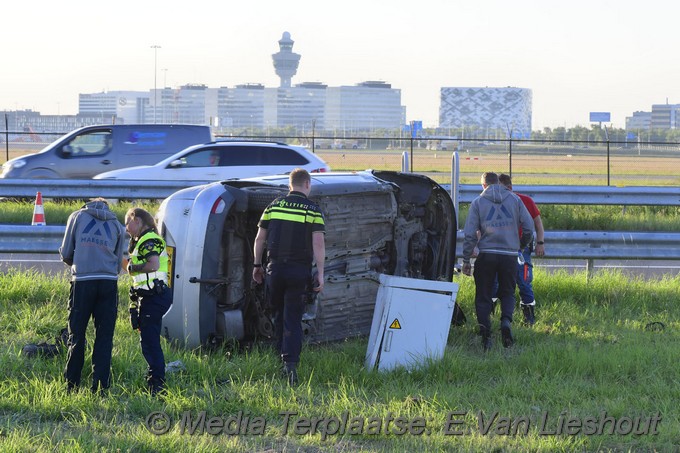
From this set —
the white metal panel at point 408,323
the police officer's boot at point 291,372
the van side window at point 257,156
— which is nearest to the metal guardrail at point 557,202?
the white metal panel at point 408,323

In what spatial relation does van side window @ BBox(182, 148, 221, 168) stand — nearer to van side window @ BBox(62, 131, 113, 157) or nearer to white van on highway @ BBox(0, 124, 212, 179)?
white van on highway @ BBox(0, 124, 212, 179)

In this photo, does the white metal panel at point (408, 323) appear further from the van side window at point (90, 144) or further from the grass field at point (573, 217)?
the van side window at point (90, 144)

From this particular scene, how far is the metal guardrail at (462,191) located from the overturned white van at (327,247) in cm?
416

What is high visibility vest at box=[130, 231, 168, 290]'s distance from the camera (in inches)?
275

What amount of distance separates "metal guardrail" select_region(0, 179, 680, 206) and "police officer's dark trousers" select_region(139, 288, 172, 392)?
6.68 meters

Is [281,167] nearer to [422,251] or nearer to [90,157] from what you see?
[90,157]

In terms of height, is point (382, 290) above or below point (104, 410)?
above

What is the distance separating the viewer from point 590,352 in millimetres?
7930

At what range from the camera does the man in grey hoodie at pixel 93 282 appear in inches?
269

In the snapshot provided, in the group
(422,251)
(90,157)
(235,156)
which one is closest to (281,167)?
(235,156)

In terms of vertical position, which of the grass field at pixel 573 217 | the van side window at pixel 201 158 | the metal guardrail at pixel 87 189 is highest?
the van side window at pixel 201 158

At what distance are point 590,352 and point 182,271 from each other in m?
3.32

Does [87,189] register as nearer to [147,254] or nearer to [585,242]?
[585,242]

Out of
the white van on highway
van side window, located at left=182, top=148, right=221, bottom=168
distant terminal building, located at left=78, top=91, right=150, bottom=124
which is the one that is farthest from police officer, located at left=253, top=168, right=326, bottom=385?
distant terminal building, located at left=78, top=91, right=150, bottom=124
